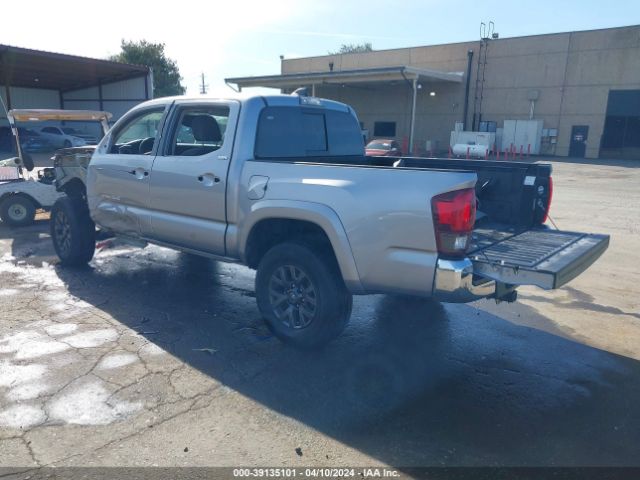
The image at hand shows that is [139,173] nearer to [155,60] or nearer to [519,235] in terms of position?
[519,235]

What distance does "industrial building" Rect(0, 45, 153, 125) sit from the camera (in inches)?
990

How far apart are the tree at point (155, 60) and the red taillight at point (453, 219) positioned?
163 feet

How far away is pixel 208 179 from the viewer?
4.59m

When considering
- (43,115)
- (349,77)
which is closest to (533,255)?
(43,115)

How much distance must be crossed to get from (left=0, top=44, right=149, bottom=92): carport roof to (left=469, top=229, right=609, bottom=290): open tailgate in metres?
25.1

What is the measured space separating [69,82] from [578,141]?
33503 mm

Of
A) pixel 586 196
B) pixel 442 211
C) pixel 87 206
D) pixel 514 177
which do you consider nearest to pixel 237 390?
pixel 442 211

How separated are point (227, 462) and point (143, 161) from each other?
3458 millimetres

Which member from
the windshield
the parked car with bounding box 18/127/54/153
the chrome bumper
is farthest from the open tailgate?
the parked car with bounding box 18/127/54/153

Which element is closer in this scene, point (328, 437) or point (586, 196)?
point (328, 437)

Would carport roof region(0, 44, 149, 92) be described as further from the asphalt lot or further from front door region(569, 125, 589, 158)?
front door region(569, 125, 589, 158)

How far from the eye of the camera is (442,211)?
3350 millimetres

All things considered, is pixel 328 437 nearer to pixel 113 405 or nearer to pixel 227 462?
pixel 227 462

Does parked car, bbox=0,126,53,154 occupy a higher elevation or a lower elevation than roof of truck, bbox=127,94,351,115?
lower
